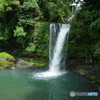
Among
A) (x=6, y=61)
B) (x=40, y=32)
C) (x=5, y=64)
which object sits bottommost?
(x=5, y=64)

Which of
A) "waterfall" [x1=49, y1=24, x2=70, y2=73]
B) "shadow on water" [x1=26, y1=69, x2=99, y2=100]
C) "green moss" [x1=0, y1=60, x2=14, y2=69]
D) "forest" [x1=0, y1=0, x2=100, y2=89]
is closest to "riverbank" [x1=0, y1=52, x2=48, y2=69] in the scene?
"green moss" [x1=0, y1=60, x2=14, y2=69]

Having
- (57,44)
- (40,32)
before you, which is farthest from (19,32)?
(57,44)

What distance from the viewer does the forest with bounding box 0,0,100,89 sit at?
46.5 ft

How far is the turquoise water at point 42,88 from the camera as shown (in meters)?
7.95

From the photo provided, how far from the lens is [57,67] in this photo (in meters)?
14.9

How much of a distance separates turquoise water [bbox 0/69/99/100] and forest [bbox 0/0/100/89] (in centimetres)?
277

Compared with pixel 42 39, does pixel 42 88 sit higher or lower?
lower

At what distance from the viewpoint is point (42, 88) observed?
30.7 ft

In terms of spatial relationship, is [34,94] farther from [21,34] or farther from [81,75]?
[21,34]

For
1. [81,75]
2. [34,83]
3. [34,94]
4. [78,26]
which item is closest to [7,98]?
[34,94]

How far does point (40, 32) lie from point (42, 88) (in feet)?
29.1

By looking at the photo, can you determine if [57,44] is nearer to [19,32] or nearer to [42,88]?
[19,32]

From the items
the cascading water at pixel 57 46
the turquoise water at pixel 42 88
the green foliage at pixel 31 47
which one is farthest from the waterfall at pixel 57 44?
the turquoise water at pixel 42 88

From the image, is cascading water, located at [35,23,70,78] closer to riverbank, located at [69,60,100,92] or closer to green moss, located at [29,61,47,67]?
green moss, located at [29,61,47,67]
